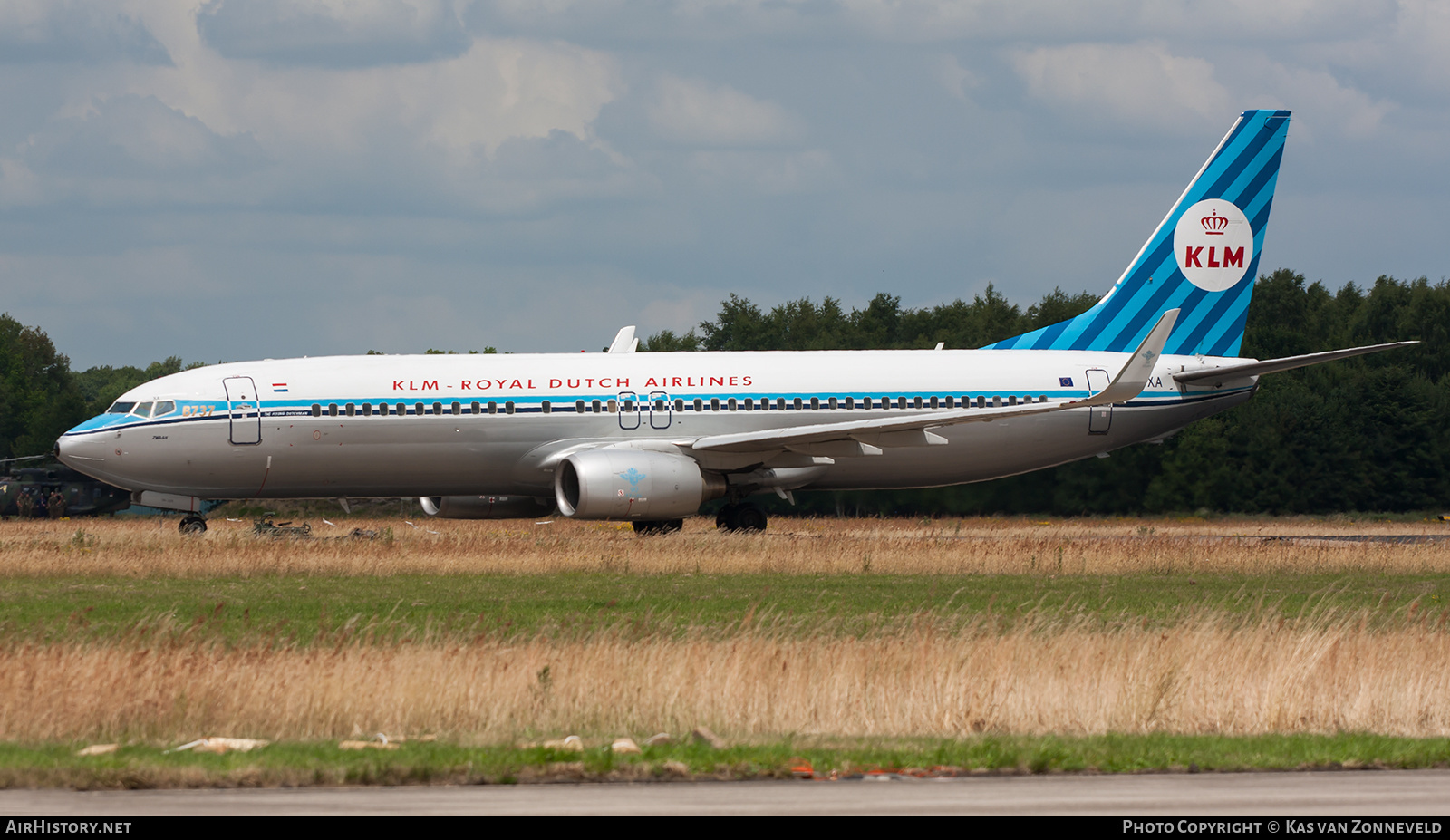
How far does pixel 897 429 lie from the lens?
29625 millimetres

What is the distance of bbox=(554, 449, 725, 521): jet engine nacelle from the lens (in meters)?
28.5

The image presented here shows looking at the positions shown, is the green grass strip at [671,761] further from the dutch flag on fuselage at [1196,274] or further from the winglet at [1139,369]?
the dutch flag on fuselage at [1196,274]

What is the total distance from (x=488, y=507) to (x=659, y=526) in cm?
368

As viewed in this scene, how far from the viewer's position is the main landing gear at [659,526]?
32188mm

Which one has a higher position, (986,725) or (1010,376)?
(1010,376)

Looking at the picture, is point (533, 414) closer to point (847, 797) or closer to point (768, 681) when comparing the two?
point (768, 681)

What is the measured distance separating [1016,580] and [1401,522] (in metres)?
29.1

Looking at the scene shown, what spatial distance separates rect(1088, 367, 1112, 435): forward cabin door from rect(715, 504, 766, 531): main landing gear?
6.96m

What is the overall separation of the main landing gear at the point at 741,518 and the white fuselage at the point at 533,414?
51.0 inches

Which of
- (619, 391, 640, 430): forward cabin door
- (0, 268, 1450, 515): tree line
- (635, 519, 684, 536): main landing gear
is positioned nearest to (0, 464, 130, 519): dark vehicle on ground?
(0, 268, 1450, 515): tree line

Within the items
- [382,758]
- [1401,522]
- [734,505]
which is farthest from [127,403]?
[1401,522]

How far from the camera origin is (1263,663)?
533 inches

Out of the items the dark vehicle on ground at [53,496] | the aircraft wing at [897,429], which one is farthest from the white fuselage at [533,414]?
the dark vehicle on ground at [53,496]
